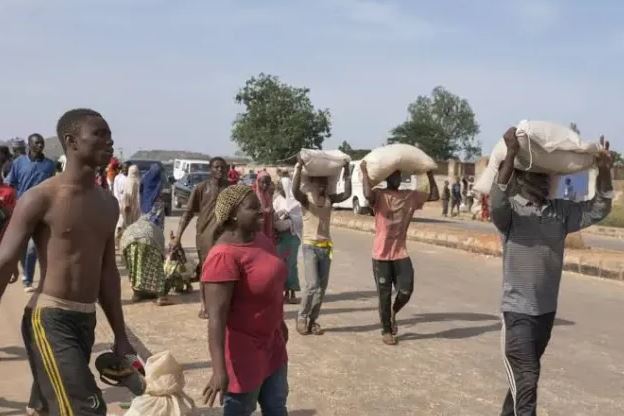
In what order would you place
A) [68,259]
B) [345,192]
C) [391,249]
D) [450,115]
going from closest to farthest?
[68,259] < [391,249] < [345,192] < [450,115]

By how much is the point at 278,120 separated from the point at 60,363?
2329 inches

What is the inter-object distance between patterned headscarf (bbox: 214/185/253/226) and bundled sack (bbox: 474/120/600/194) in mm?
1503

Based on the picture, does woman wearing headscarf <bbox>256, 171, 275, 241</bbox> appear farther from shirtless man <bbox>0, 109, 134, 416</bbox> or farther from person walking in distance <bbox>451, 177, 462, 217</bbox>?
person walking in distance <bbox>451, 177, 462, 217</bbox>

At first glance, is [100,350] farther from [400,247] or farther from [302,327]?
[400,247]

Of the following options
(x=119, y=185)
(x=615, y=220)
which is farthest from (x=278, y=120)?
(x=119, y=185)

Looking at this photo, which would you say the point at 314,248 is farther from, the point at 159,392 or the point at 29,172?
the point at 159,392

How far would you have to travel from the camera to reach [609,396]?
570 cm

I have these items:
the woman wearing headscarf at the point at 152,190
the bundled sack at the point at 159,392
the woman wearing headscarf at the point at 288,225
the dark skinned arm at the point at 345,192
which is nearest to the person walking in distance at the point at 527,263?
the bundled sack at the point at 159,392

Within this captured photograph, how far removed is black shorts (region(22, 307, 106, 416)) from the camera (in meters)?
3.09

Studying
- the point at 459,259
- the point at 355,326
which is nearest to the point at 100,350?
the point at 355,326

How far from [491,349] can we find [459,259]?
7141 millimetres

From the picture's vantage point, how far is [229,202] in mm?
Answer: 3520

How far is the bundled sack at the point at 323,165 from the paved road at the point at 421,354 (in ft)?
4.89

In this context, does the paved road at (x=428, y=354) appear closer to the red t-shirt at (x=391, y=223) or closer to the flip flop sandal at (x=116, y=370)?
the red t-shirt at (x=391, y=223)
